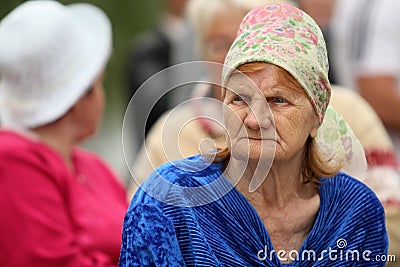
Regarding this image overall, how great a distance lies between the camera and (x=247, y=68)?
7.17 feet

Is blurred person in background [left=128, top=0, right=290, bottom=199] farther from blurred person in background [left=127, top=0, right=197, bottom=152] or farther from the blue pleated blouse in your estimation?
blurred person in background [left=127, top=0, right=197, bottom=152]

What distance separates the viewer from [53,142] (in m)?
3.61

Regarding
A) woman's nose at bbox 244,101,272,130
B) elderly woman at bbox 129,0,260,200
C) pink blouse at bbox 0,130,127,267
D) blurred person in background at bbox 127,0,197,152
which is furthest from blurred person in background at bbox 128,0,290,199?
blurred person in background at bbox 127,0,197,152

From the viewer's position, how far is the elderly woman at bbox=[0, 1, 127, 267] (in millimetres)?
3340

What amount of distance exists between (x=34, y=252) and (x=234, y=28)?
1.15 meters

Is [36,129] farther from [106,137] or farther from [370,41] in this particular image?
[106,137]

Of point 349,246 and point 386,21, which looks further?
point 386,21

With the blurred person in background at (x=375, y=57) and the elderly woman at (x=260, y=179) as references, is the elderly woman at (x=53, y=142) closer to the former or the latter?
the elderly woman at (x=260, y=179)

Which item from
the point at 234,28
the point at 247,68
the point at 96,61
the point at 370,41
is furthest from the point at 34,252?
the point at 370,41

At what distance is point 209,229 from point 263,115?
297mm

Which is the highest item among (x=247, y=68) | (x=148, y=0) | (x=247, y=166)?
(x=247, y=68)

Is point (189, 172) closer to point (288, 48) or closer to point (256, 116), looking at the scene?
point (256, 116)

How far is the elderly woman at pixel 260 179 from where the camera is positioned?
219 cm

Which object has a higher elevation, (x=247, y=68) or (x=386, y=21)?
(x=247, y=68)
